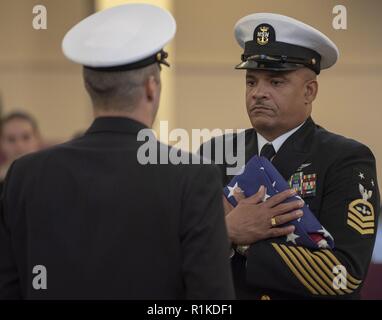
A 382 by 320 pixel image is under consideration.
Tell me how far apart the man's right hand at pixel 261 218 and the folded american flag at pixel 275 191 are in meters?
0.02

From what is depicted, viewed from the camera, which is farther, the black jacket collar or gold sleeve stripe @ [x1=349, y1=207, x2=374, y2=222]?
gold sleeve stripe @ [x1=349, y1=207, x2=374, y2=222]

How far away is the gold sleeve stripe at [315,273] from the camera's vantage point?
246 cm

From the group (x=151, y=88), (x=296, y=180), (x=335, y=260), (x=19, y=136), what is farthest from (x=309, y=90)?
(x=19, y=136)

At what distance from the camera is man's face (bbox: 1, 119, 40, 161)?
462 cm

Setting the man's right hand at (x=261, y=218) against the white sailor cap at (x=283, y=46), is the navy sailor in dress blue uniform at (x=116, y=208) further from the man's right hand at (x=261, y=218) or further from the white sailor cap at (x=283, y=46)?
the white sailor cap at (x=283, y=46)

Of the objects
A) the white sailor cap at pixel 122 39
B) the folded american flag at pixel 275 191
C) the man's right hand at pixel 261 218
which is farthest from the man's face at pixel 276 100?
the white sailor cap at pixel 122 39

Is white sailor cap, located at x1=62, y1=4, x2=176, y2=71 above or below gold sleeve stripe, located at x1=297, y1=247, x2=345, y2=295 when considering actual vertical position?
above

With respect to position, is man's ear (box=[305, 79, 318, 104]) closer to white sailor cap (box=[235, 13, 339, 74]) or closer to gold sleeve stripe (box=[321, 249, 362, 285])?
white sailor cap (box=[235, 13, 339, 74])

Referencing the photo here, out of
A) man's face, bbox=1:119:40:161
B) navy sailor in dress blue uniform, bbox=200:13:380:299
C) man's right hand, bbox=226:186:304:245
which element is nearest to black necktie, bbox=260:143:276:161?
navy sailor in dress blue uniform, bbox=200:13:380:299

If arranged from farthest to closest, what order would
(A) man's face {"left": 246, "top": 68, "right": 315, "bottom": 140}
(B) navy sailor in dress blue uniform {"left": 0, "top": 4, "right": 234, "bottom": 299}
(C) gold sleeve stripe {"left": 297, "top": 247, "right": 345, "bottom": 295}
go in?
(A) man's face {"left": 246, "top": 68, "right": 315, "bottom": 140} → (C) gold sleeve stripe {"left": 297, "top": 247, "right": 345, "bottom": 295} → (B) navy sailor in dress blue uniform {"left": 0, "top": 4, "right": 234, "bottom": 299}

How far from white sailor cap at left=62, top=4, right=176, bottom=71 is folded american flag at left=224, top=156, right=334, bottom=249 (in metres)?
0.60

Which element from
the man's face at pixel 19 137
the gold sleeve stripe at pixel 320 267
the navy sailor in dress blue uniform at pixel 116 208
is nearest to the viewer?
the navy sailor in dress blue uniform at pixel 116 208

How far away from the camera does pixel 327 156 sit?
2.66 meters
